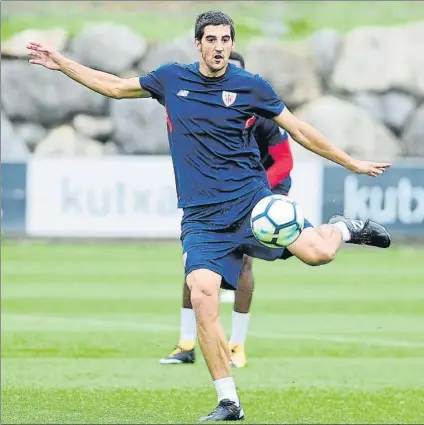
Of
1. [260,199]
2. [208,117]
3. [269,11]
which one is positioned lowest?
[260,199]

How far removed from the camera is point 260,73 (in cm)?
2583

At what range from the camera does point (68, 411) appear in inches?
273

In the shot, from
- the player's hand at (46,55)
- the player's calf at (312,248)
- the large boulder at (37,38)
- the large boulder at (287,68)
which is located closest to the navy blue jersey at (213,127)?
the player's calf at (312,248)

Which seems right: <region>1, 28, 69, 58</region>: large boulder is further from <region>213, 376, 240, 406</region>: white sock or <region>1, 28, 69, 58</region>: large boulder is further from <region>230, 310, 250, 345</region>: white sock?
<region>213, 376, 240, 406</region>: white sock

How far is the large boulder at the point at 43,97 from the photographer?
2586cm

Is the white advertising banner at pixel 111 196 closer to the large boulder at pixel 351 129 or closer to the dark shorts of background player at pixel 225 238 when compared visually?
the large boulder at pixel 351 129

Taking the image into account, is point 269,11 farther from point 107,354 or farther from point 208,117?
point 208,117

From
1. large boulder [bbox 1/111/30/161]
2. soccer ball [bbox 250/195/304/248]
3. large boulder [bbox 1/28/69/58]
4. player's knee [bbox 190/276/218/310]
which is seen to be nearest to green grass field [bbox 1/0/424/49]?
large boulder [bbox 1/28/69/58]

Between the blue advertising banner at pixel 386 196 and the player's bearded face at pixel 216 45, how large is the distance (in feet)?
41.2

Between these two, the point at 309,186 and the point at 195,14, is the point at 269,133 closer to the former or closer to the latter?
the point at 309,186

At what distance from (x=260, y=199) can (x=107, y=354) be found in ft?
8.70

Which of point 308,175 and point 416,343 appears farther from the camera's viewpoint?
point 308,175

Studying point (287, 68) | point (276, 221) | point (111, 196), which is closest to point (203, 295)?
point (276, 221)

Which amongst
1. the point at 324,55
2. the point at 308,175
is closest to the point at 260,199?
the point at 308,175
